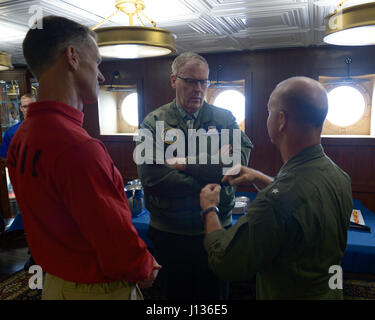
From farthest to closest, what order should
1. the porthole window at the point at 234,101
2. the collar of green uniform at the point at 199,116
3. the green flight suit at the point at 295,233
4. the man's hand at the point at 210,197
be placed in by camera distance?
the porthole window at the point at 234,101
the collar of green uniform at the point at 199,116
the man's hand at the point at 210,197
the green flight suit at the point at 295,233

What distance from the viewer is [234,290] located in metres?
3.37

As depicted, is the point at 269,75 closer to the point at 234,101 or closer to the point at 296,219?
the point at 234,101

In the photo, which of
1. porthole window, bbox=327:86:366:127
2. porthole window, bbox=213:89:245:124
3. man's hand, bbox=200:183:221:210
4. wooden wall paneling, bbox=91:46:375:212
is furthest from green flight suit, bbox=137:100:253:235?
porthole window, bbox=327:86:366:127

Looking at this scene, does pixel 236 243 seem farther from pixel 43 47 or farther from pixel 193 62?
pixel 193 62

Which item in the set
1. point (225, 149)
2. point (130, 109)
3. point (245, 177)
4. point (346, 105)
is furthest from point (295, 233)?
point (130, 109)

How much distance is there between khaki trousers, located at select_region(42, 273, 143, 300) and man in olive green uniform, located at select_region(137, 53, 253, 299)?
2.64ft

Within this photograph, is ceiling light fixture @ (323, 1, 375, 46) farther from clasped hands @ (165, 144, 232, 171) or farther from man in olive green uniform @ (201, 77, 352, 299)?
clasped hands @ (165, 144, 232, 171)

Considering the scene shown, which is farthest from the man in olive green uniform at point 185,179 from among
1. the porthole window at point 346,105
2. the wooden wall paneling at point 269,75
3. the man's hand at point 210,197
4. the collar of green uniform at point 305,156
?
the porthole window at point 346,105

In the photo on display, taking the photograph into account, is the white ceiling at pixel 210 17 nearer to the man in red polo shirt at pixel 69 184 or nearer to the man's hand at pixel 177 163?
the man's hand at pixel 177 163

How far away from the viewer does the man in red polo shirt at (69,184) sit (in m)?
0.99

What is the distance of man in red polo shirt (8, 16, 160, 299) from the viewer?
99 centimetres

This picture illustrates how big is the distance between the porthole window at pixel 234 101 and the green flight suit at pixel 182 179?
3.18m

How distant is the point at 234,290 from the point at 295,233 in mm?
2523

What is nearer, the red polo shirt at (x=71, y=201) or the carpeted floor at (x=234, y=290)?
the red polo shirt at (x=71, y=201)
